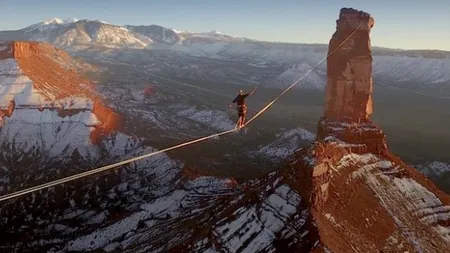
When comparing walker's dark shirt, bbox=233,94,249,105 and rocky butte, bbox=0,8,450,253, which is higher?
walker's dark shirt, bbox=233,94,249,105

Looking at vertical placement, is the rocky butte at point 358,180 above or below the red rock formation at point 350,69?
below

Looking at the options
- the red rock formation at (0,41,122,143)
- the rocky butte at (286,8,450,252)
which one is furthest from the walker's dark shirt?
the red rock formation at (0,41,122,143)

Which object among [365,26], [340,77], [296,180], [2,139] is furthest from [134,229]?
[2,139]

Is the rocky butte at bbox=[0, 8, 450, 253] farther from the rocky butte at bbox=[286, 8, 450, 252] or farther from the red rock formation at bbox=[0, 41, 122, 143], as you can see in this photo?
the red rock formation at bbox=[0, 41, 122, 143]

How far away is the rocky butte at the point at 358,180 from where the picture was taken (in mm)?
38312

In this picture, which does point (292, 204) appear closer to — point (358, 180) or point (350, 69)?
point (358, 180)

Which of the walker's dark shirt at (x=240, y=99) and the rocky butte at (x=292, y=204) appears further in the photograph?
the walker's dark shirt at (x=240, y=99)

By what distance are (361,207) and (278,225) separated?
7536 mm

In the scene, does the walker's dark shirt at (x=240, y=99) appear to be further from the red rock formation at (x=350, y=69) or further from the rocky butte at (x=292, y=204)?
the red rock formation at (x=350, y=69)

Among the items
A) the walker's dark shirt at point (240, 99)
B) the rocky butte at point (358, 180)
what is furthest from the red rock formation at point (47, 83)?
the walker's dark shirt at point (240, 99)

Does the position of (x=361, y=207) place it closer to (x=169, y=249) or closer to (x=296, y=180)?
(x=296, y=180)

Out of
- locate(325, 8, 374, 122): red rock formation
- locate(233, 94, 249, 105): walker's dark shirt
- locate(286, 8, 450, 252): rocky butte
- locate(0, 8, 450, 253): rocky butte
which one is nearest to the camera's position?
locate(286, 8, 450, 252): rocky butte

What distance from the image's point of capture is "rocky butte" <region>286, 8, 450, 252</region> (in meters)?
38.3

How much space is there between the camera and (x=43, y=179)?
261 feet
